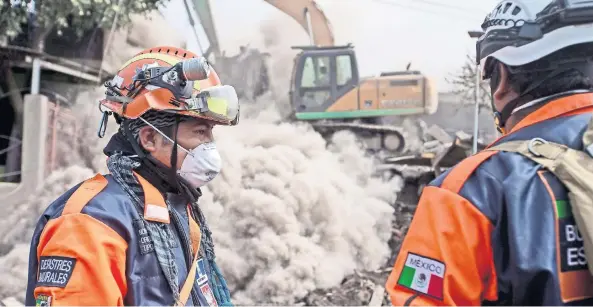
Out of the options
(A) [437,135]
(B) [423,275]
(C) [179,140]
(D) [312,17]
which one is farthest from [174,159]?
(A) [437,135]

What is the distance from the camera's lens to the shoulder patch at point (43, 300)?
175cm

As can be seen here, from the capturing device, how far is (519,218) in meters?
1.36

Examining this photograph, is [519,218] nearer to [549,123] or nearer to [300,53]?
[549,123]

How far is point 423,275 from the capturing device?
1.41 meters

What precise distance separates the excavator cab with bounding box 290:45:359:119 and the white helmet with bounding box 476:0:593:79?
472 inches

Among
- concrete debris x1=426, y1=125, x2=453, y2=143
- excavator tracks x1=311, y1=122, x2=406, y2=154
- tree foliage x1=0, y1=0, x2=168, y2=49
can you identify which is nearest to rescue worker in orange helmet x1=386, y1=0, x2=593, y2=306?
tree foliage x1=0, y1=0, x2=168, y2=49

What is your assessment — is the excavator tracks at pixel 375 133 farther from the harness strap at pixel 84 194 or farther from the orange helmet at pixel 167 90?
the harness strap at pixel 84 194

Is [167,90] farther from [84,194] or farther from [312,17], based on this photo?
[312,17]

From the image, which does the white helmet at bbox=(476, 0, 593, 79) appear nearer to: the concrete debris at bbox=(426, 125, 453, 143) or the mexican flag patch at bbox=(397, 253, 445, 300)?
the mexican flag patch at bbox=(397, 253, 445, 300)

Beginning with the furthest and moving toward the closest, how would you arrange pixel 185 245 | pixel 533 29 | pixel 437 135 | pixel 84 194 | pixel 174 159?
pixel 437 135
pixel 174 159
pixel 185 245
pixel 84 194
pixel 533 29

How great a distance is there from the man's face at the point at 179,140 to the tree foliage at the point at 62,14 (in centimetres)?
831

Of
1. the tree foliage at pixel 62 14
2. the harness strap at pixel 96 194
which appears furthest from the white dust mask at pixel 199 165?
the tree foliage at pixel 62 14

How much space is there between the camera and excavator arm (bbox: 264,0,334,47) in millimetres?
15359

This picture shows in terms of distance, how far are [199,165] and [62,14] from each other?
9.01m
